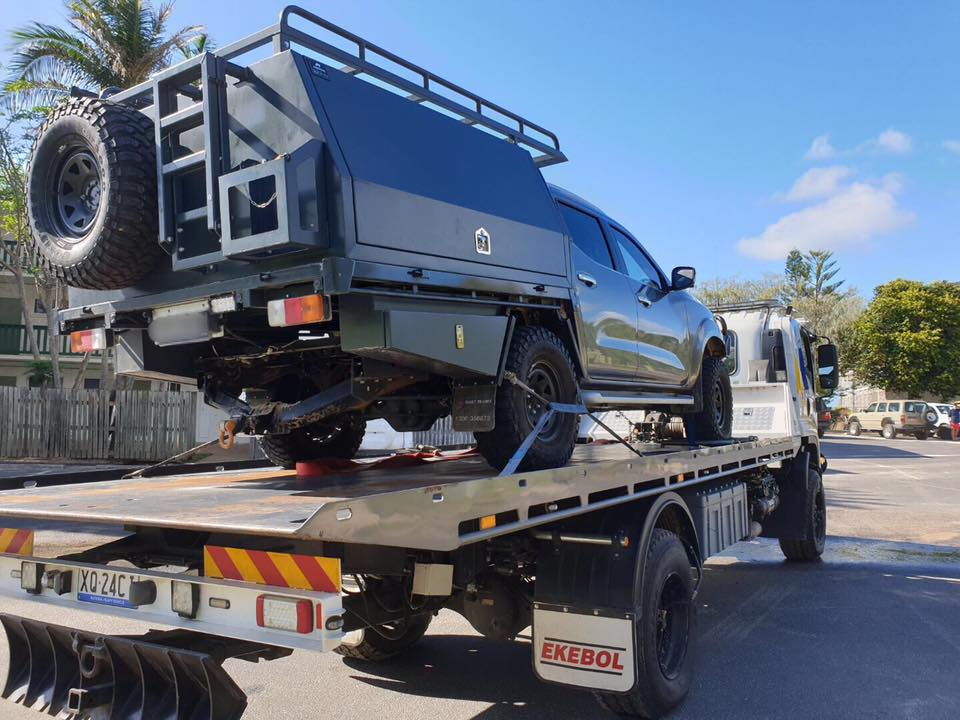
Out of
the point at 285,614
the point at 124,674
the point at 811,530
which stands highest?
the point at 285,614

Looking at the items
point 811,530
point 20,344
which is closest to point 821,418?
point 811,530

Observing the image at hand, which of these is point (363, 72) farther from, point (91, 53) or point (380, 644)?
point (91, 53)

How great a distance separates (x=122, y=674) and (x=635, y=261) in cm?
449

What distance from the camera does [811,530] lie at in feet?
27.3

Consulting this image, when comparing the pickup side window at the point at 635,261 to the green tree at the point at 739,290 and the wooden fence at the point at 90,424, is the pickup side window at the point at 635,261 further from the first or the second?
the green tree at the point at 739,290


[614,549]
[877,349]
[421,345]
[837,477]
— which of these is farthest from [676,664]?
[877,349]

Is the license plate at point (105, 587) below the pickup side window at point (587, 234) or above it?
below

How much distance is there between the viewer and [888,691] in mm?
4652

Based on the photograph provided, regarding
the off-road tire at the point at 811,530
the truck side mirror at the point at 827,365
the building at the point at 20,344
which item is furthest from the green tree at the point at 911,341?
the off-road tire at the point at 811,530

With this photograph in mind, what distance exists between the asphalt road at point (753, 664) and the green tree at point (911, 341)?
37.9 metres

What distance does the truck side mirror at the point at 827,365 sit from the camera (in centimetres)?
1027

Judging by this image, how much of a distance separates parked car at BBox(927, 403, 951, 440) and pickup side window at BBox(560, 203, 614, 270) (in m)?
34.1

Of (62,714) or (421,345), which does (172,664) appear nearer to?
(62,714)

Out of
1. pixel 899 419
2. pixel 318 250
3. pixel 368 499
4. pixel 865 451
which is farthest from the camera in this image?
pixel 899 419
